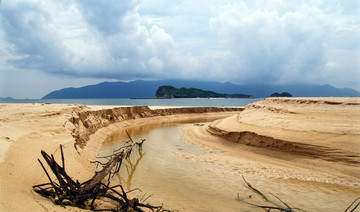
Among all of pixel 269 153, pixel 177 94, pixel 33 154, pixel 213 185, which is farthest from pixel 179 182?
pixel 177 94

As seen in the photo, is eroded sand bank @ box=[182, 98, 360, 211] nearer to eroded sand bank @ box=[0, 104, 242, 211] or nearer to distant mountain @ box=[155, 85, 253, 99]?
eroded sand bank @ box=[0, 104, 242, 211]

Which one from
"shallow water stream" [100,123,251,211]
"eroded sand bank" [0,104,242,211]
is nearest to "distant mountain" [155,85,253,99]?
"eroded sand bank" [0,104,242,211]

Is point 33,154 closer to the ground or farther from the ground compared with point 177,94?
closer to the ground

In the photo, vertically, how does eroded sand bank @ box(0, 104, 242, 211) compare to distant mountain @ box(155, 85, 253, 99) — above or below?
below

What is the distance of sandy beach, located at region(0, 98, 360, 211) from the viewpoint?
19.4 feet

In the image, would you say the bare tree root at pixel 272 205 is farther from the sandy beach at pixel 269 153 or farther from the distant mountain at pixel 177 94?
the distant mountain at pixel 177 94

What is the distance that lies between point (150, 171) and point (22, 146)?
17.1 feet

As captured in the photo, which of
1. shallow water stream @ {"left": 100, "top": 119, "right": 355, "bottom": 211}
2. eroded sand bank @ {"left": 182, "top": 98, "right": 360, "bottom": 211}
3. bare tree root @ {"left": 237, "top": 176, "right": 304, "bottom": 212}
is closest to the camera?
bare tree root @ {"left": 237, "top": 176, "right": 304, "bottom": 212}

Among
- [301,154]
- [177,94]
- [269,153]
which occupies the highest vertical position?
[177,94]

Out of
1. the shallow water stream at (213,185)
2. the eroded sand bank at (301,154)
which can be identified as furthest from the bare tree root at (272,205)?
the eroded sand bank at (301,154)

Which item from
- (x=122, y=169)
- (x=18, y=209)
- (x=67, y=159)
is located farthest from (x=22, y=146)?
(x=18, y=209)

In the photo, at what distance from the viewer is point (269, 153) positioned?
11578mm

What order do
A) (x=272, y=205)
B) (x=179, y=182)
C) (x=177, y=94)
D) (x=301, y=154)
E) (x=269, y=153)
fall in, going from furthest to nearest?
(x=177, y=94)
(x=269, y=153)
(x=301, y=154)
(x=179, y=182)
(x=272, y=205)

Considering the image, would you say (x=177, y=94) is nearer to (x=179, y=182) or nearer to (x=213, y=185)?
(x=179, y=182)
